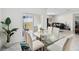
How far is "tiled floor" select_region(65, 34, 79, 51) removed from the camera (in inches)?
74.9

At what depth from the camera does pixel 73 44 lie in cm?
190

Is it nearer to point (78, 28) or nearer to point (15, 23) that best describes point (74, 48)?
point (78, 28)

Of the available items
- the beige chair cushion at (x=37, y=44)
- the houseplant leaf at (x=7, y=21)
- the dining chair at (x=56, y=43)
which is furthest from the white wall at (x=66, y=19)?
the houseplant leaf at (x=7, y=21)

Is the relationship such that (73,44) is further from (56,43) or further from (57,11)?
(57,11)

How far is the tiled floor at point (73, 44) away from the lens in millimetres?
1903

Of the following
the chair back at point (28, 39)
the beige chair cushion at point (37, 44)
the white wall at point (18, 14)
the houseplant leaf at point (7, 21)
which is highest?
the white wall at point (18, 14)

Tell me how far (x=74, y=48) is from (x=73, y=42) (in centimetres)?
10

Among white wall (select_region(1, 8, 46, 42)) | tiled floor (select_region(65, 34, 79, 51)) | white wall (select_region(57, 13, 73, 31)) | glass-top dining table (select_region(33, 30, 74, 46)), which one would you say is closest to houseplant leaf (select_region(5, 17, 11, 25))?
white wall (select_region(1, 8, 46, 42))

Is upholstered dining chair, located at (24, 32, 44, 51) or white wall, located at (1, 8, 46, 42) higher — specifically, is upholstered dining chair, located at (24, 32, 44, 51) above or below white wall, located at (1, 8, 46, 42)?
below

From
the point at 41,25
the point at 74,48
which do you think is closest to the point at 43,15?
the point at 41,25

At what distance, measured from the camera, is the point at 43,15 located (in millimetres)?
1947

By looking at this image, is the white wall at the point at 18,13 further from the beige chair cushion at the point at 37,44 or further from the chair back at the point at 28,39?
the beige chair cushion at the point at 37,44

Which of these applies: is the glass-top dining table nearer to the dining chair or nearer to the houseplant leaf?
the dining chair

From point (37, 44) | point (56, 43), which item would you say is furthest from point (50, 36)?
point (37, 44)
